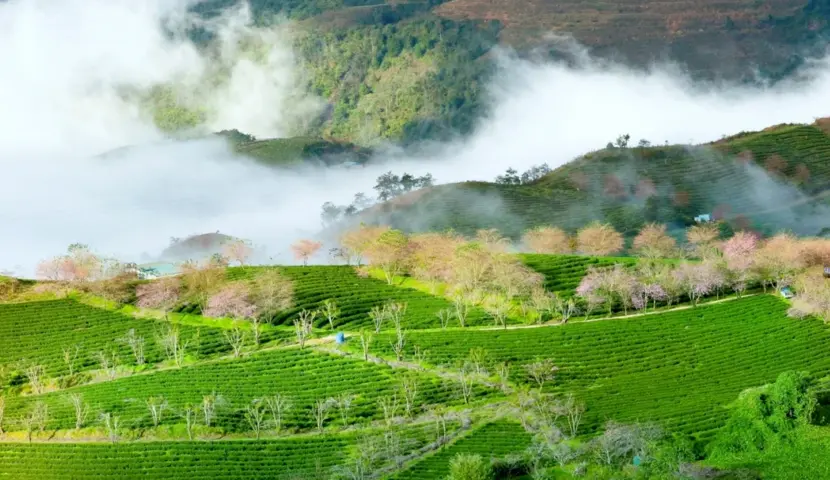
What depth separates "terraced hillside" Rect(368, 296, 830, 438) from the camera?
91312 millimetres

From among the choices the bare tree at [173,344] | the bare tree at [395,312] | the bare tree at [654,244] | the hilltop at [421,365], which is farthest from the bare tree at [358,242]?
the bare tree at [654,244]

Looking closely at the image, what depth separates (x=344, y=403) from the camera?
93.8 metres

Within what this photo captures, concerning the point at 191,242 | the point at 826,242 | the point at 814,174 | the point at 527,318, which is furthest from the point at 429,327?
the point at 814,174

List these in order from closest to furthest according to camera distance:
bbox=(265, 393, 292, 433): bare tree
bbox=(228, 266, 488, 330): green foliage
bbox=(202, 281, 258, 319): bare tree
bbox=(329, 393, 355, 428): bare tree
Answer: bbox=(265, 393, 292, 433): bare tree → bbox=(329, 393, 355, 428): bare tree → bbox=(228, 266, 488, 330): green foliage → bbox=(202, 281, 258, 319): bare tree

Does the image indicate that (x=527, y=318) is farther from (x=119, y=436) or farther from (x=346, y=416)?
(x=119, y=436)

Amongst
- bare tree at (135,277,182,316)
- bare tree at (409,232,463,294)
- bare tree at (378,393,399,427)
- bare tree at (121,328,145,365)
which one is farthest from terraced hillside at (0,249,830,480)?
bare tree at (409,232,463,294)

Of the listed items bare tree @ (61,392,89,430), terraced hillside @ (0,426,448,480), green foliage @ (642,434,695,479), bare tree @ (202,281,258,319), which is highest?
bare tree @ (202,281,258,319)

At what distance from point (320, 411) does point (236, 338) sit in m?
18.3

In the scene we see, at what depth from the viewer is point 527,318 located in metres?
111

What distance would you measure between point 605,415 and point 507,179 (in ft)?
366

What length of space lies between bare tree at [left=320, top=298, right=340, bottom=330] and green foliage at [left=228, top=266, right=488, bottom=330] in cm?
40

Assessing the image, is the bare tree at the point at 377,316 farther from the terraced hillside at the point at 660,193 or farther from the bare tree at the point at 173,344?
the terraced hillside at the point at 660,193

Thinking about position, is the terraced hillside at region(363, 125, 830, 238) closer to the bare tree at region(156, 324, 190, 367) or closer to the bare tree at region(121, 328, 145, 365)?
the bare tree at region(156, 324, 190, 367)

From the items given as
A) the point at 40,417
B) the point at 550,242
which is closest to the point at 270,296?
the point at 40,417
